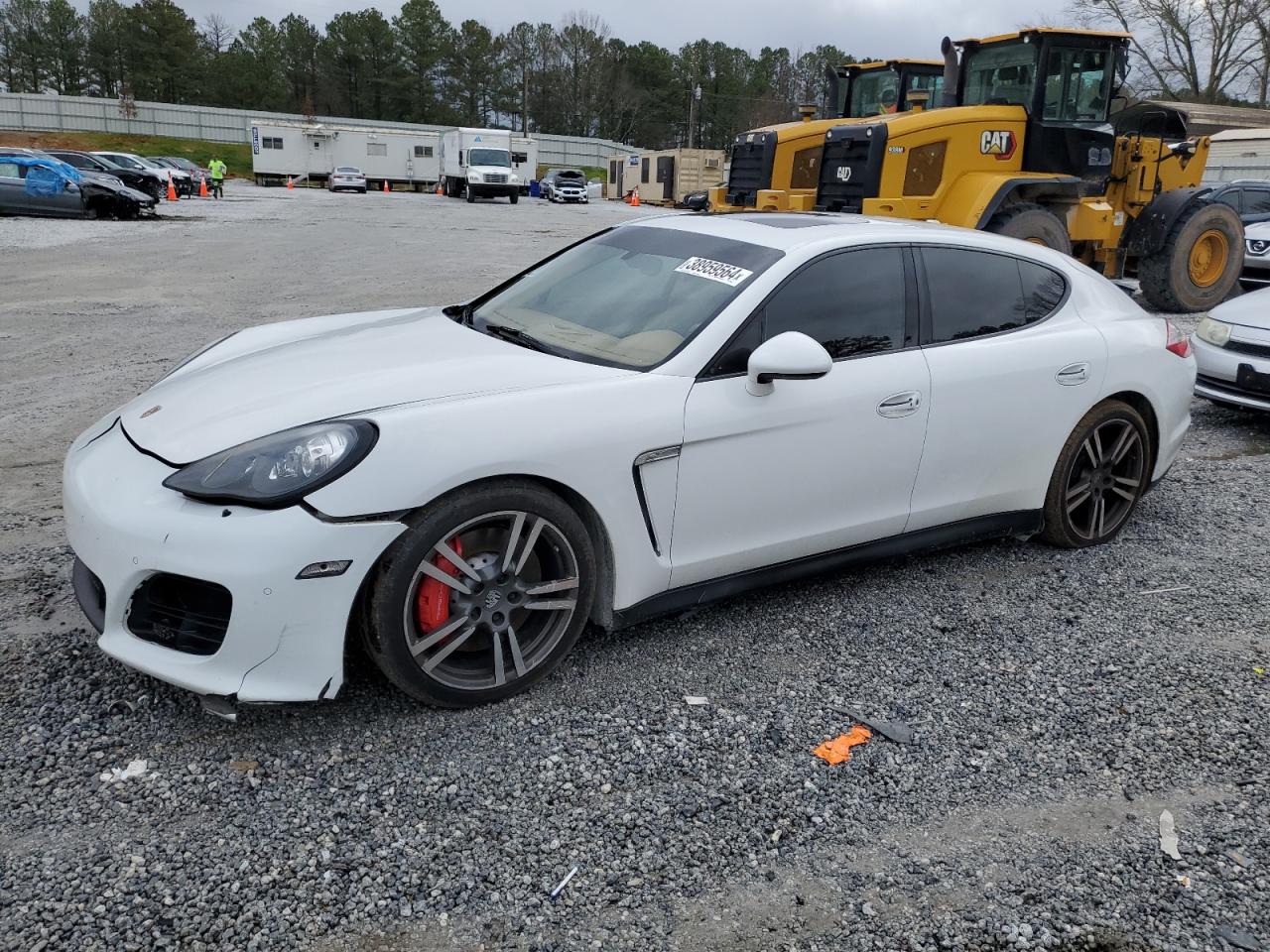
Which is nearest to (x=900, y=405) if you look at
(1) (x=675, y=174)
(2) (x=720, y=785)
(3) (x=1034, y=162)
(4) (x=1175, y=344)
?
(2) (x=720, y=785)

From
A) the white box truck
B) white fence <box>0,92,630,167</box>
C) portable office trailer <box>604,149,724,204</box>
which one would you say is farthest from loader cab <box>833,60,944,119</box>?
white fence <box>0,92,630,167</box>

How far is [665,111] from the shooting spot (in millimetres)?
101875

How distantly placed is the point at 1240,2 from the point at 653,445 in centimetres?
6595

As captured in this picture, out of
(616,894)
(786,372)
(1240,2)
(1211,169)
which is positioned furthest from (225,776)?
(1240,2)

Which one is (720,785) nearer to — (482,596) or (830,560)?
(482,596)

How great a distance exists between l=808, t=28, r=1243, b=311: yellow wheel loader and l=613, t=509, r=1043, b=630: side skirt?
6803 millimetres

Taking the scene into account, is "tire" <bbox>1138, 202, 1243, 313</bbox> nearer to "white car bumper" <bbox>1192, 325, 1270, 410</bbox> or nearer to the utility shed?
"white car bumper" <bbox>1192, 325, 1270, 410</bbox>

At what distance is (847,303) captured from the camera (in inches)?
152

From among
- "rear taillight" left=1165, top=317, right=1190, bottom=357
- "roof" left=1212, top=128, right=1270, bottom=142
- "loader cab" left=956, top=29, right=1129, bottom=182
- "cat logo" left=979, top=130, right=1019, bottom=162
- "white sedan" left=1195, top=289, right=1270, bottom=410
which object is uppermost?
"roof" left=1212, top=128, right=1270, bottom=142

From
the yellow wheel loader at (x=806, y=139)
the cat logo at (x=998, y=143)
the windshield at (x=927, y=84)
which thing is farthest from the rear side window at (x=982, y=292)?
the windshield at (x=927, y=84)

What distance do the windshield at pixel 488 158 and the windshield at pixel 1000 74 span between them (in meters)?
Answer: 36.8

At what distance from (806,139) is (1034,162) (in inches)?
122

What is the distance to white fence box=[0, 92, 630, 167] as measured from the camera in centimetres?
6862

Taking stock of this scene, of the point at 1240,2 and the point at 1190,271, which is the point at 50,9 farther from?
the point at 1190,271
